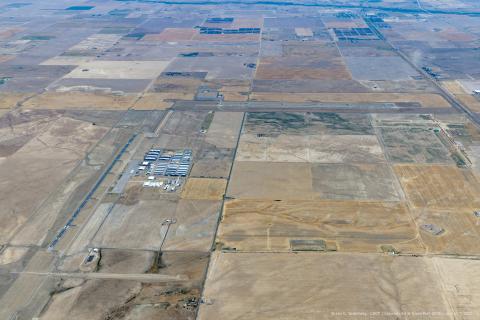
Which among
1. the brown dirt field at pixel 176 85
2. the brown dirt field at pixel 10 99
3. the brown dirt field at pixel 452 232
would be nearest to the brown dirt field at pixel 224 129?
the brown dirt field at pixel 176 85

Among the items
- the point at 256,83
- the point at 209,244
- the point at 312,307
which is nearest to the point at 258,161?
the point at 209,244

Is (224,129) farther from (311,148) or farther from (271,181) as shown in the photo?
(271,181)

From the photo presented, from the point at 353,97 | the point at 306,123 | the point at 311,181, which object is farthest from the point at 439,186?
the point at 353,97

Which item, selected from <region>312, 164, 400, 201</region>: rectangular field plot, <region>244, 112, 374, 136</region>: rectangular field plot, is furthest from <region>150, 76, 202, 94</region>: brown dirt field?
<region>312, 164, 400, 201</region>: rectangular field plot

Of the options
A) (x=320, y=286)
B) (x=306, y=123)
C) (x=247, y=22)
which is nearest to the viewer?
(x=320, y=286)

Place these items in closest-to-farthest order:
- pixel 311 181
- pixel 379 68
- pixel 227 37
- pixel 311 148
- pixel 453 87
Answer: pixel 311 181
pixel 311 148
pixel 453 87
pixel 379 68
pixel 227 37

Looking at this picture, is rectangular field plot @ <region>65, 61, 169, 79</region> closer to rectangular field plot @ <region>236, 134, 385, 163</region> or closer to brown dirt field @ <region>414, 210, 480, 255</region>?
rectangular field plot @ <region>236, 134, 385, 163</region>

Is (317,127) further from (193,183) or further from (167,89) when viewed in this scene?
(167,89)

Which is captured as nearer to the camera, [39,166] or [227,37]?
[39,166]
